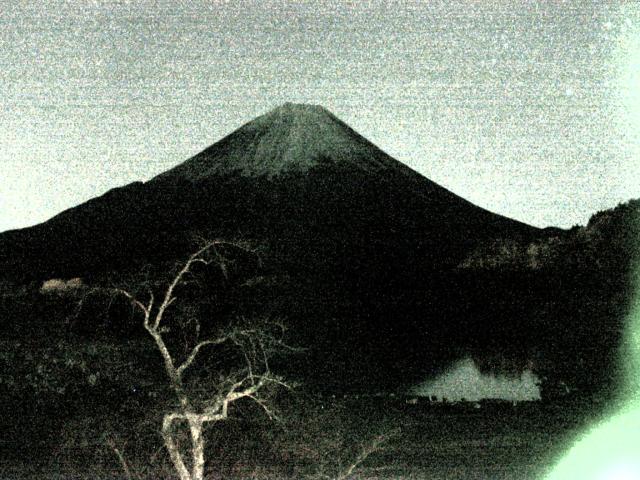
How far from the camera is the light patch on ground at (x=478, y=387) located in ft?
102

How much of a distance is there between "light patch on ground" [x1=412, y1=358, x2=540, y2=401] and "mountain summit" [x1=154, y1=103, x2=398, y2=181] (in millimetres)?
68178

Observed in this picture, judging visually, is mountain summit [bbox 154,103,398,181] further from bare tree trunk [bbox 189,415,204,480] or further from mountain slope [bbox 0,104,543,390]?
bare tree trunk [bbox 189,415,204,480]

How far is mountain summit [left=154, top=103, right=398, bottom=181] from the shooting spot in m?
104

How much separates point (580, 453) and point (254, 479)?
10468 mm

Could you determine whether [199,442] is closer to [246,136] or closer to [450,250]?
[450,250]

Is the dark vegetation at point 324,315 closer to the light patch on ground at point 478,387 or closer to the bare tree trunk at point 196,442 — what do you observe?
the light patch on ground at point 478,387

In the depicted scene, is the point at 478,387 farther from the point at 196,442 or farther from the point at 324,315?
the point at 196,442

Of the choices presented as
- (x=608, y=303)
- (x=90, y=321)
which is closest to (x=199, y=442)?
(x=608, y=303)

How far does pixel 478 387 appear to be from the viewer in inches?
1337

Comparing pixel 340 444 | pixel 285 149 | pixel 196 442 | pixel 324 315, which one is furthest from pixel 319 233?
pixel 196 442

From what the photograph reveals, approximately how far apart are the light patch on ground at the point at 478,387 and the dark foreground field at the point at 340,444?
135 inches

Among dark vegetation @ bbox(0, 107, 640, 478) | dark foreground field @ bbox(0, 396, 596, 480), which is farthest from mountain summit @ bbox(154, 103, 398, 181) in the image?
dark foreground field @ bbox(0, 396, 596, 480)

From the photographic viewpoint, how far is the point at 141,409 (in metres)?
27.4

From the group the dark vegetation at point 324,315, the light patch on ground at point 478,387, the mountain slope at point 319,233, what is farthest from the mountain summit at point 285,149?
the light patch on ground at point 478,387
